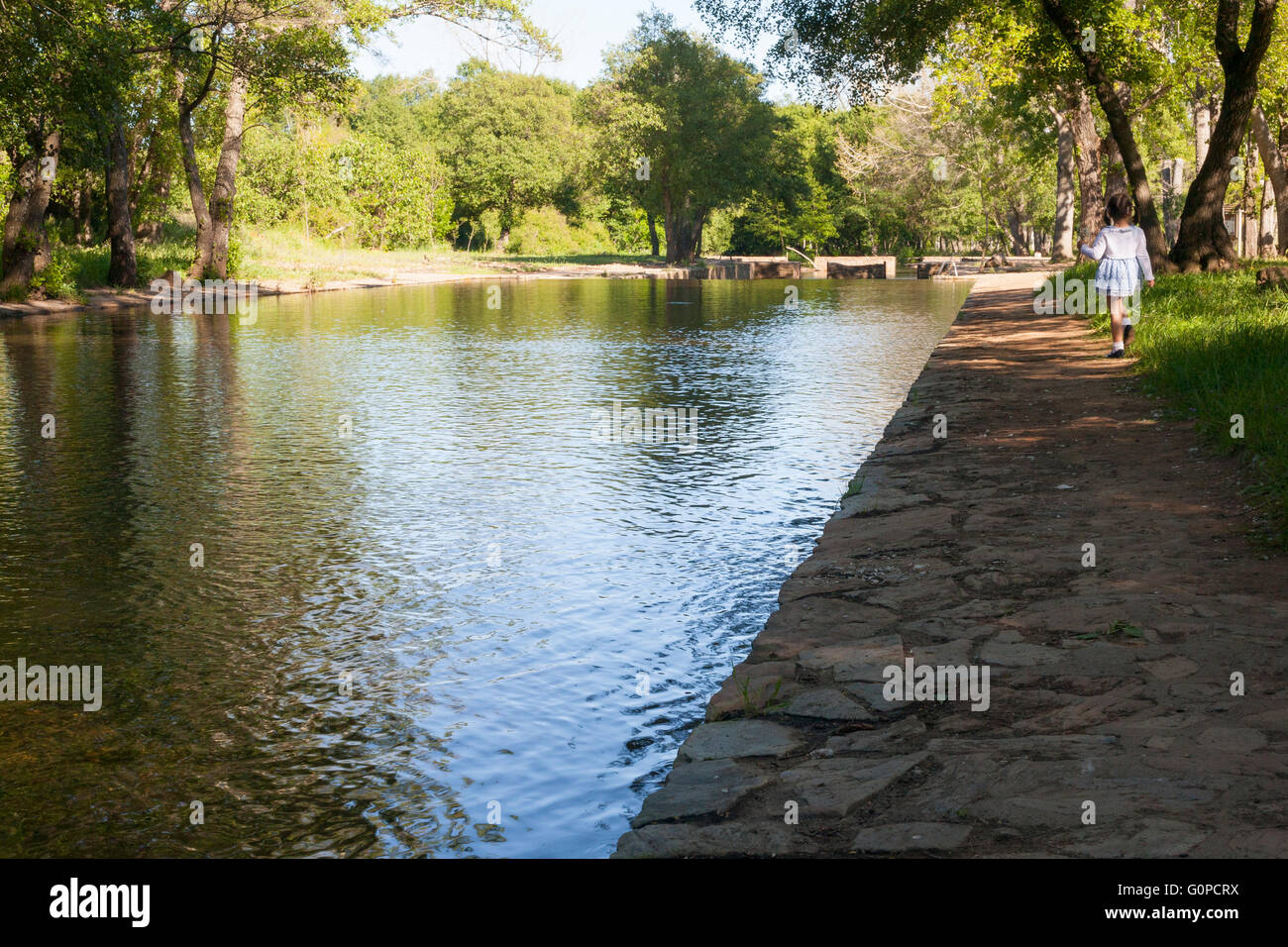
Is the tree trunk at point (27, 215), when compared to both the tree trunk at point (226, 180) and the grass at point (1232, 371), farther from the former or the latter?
the grass at point (1232, 371)

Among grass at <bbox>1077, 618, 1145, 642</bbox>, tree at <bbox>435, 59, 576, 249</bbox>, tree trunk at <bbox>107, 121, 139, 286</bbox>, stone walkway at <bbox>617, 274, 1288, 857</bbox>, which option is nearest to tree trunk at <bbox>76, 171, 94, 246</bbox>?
tree trunk at <bbox>107, 121, 139, 286</bbox>

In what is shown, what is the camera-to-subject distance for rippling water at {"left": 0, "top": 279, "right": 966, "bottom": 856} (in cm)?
436

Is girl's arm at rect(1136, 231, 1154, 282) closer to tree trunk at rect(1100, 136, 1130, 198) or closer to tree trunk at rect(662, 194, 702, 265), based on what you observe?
tree trunk at rect(1100, 136, 1130, 198)

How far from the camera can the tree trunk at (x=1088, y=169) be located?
115 ft

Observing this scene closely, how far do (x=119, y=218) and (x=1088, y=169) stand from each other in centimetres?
2744

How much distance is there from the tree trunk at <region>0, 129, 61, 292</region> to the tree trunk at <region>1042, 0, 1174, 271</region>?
20.4m

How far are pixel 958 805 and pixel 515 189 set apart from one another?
7378 cm

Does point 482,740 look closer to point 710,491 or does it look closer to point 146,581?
point 146,581

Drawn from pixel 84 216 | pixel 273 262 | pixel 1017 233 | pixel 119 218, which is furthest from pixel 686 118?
pixel 119 218

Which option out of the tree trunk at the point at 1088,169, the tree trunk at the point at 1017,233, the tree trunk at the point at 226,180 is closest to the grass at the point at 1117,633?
the tree trunk at the point at 1088,169

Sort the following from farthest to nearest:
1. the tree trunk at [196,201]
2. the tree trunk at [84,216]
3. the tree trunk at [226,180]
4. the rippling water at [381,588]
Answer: the tree trunk at [84,216] → the tree trunk at [226,180] → the tree trunk at [196,201] → the rippling water at [381,588]

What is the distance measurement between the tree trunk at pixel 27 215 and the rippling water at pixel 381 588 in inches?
453

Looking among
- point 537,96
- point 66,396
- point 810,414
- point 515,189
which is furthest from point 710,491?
point 537,96

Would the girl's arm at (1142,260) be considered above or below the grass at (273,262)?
below
